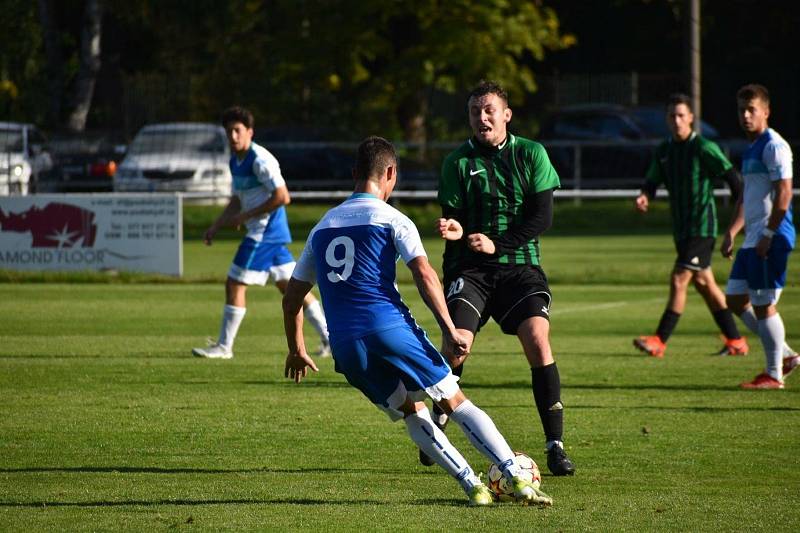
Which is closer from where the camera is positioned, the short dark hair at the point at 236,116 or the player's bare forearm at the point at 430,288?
the player's bare forearm at the point at 430,288


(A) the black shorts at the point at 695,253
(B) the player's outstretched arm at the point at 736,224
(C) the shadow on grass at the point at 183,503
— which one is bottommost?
(C) the shadow on grass at the point at 183,503

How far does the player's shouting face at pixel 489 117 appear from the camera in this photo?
777cm

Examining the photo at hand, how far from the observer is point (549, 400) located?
306 inches

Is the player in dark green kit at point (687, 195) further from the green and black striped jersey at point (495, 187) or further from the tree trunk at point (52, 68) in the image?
the tree trunk at point (52, 68)

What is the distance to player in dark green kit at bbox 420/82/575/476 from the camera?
25.5 feet

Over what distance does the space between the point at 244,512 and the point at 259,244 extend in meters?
5.89

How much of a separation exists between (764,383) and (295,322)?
5.30m

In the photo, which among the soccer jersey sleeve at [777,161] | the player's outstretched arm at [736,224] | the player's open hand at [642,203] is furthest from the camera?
the player's open hand at [642,203]

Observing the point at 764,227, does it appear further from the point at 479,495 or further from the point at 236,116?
the point at 479,495

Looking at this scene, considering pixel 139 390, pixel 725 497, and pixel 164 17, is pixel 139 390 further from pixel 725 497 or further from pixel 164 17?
pixel 164 17

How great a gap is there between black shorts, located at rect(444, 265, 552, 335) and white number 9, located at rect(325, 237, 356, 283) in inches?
52.3

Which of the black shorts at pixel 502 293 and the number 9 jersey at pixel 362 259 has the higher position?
the number 9 jersey at pixel 362 259

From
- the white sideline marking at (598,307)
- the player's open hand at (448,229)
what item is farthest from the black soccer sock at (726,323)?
the player's open hand at (448,229)

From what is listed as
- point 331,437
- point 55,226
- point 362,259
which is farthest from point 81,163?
point 362,259
